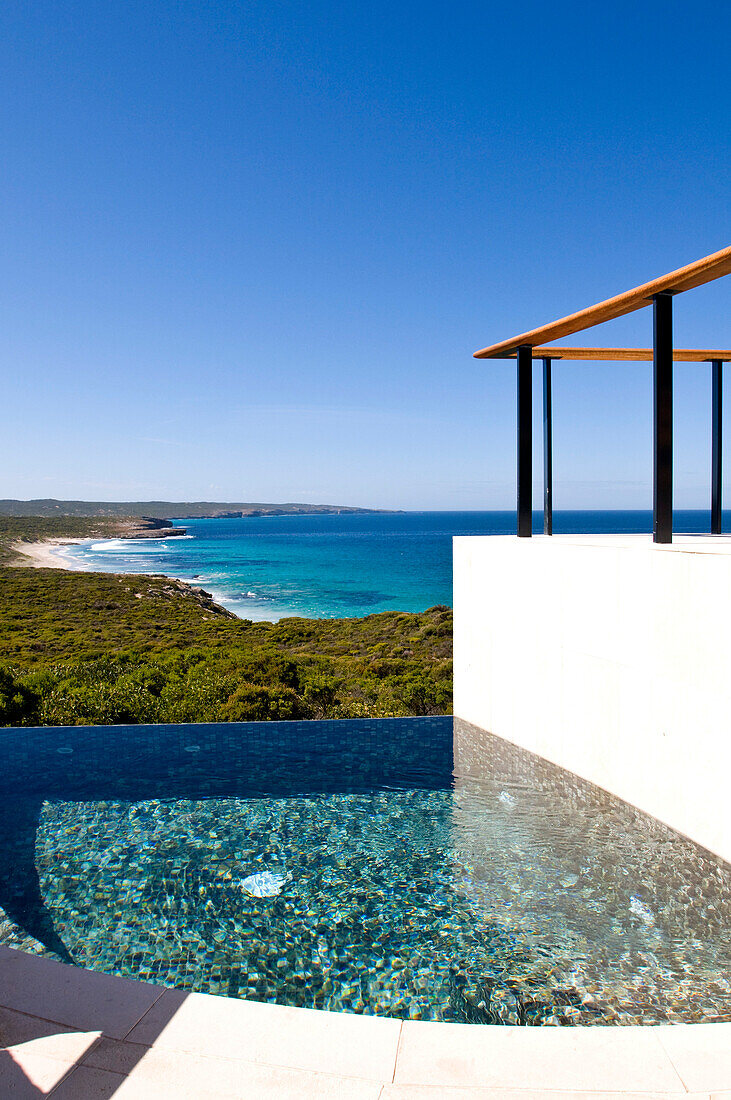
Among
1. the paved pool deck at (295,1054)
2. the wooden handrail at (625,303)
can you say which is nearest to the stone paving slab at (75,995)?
the paved pool deck at (295,1054)

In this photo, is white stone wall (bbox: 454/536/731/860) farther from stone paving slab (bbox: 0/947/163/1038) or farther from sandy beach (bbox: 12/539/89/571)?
sandy beach (bbox: 12/539/89/571)

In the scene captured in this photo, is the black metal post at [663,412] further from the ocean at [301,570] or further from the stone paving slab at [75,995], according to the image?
the ocean at [301,570]

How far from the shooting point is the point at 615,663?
484cm

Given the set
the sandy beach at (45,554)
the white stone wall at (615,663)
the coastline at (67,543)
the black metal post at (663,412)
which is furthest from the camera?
the coastline at (67,543)

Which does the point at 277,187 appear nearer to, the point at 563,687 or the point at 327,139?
the point at 327,139

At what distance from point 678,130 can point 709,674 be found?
885 centimetres

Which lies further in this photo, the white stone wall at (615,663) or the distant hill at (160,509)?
the distant hill at (160,509)

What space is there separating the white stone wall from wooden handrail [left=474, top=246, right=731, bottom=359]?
183cm

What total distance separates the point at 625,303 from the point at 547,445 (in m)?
2.34

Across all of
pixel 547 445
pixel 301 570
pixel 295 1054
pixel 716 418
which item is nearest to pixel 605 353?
pixel 547 445

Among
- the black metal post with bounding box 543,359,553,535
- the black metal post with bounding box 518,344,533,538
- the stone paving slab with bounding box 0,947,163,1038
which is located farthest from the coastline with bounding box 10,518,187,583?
the stone paving slab with bounding box 0,947,163,1038

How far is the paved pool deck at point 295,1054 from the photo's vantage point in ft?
6.51

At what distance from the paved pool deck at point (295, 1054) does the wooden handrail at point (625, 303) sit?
13.4 ft

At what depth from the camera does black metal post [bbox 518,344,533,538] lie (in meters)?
6.57
